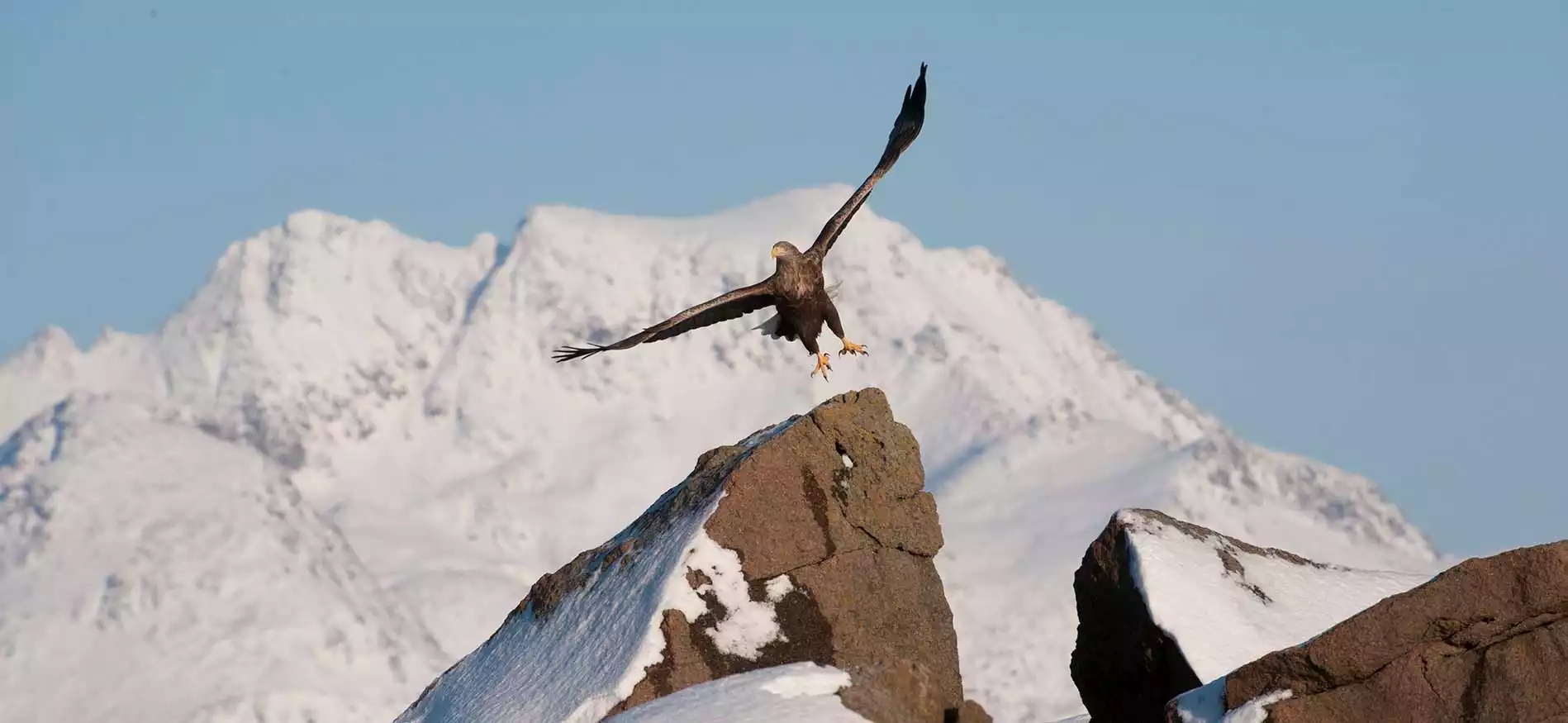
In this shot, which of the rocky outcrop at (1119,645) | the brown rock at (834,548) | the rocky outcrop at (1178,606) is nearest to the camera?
the rocky outcrop at (1178,606)

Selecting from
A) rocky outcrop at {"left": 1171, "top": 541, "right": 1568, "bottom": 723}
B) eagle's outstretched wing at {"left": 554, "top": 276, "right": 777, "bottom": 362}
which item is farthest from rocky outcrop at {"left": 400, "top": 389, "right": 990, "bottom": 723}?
rocky outcrop at {"left": 1171, "top": 541, "right": 1568, "bottom": 723}

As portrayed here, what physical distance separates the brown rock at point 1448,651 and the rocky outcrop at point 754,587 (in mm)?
4940

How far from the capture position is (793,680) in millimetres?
15008

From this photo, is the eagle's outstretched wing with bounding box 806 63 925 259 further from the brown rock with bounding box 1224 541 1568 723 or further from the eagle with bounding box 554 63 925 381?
the brown rock with bounding box 1224 541 1568 723

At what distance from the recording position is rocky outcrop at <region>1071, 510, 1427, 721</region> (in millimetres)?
17500

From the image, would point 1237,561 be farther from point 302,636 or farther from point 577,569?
point 302,636

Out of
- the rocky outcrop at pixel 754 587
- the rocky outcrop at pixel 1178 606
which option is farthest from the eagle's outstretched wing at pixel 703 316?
the rocky outcrop at pixel 1178 606

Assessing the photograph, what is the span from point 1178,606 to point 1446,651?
3897mm

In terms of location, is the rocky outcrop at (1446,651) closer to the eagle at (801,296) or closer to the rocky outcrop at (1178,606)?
the rocky outcrop at (1178,606)

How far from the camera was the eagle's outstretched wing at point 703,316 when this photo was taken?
2245 centimetres

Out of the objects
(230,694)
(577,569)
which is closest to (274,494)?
(230,694)

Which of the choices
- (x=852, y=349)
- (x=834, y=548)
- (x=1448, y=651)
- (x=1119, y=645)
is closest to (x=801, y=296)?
(x=852, y=349)

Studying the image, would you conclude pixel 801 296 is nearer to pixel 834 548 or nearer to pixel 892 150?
pixel 892 150

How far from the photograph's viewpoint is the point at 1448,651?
13.9m
